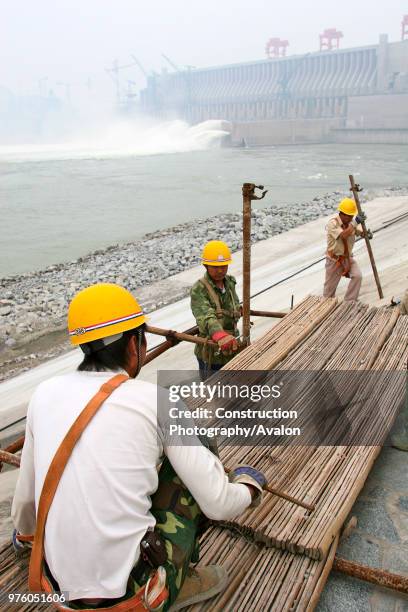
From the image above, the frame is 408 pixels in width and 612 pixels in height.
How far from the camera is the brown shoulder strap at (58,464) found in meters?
1.65

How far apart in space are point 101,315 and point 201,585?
4.04 ft

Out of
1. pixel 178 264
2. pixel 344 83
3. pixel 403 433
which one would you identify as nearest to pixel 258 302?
pixel 178 264

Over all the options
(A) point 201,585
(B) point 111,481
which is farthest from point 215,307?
(B) point 111,481

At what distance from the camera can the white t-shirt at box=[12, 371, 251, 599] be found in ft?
5.36

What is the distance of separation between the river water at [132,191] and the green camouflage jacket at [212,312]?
11.7m

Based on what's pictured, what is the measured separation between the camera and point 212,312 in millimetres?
4629

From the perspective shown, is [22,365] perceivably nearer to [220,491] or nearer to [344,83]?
[220,491]

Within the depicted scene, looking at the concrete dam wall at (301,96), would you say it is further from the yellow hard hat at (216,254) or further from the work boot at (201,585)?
the work boot at (201,585)

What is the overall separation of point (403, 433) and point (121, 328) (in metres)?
2.56

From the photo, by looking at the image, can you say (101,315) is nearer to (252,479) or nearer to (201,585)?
(252,479)

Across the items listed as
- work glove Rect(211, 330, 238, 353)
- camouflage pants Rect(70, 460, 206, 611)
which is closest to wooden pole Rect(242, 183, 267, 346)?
work glove Rect(211, 330, 238, 353)

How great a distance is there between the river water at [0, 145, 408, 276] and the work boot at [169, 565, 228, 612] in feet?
46.6

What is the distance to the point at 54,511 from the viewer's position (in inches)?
65.3

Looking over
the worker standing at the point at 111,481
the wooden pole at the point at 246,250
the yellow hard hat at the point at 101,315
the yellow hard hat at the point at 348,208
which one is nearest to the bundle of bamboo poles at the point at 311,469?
the wooden pole at the point at 246,250
